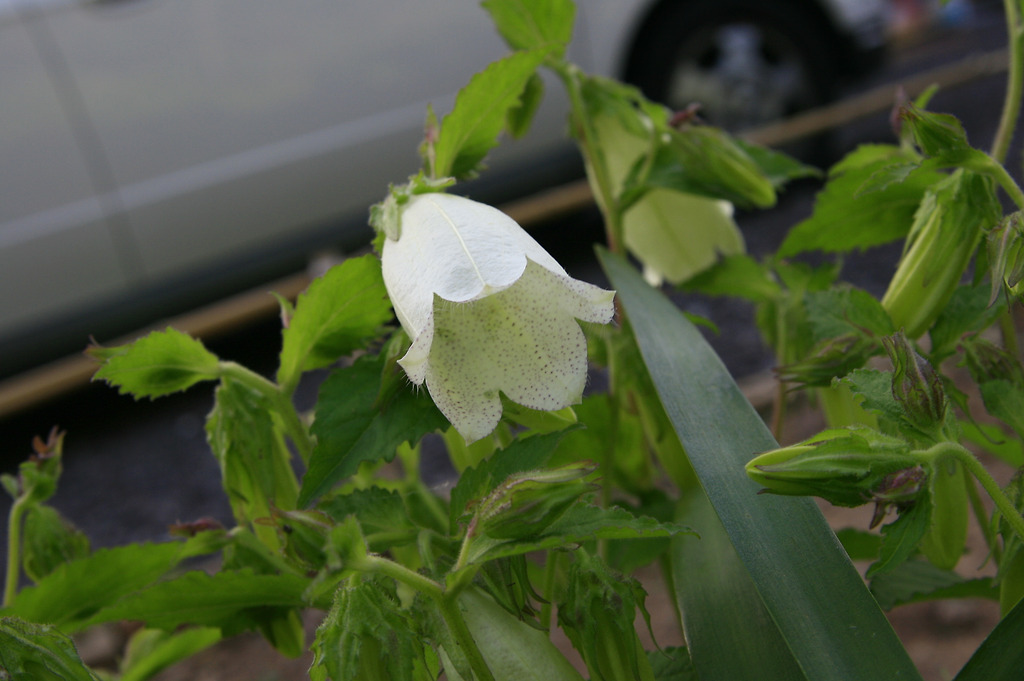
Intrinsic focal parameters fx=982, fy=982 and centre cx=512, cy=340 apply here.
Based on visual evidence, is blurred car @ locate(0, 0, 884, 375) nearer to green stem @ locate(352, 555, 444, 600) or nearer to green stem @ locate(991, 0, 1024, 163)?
green stem @ locate(991, 0, 1024, 163)

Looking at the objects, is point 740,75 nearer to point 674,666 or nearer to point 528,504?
point 674,666

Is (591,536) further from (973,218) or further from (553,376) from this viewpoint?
(973,218)

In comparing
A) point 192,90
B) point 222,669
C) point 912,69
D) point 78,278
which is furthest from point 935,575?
point 912,69

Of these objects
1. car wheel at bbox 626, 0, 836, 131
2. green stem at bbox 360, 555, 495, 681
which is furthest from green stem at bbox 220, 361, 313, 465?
car wheel at bbox 626, 0, 836, 131

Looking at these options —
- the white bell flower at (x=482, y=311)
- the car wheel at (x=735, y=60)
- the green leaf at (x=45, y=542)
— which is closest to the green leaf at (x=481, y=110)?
the white bell flower at (x=482, y=311)

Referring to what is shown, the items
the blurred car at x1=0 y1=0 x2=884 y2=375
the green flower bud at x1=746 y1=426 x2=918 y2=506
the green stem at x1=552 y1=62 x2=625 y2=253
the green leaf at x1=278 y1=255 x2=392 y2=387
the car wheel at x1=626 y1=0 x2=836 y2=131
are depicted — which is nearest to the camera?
the green flower bud at x1=746 y1=426 x2=918 y2=506
